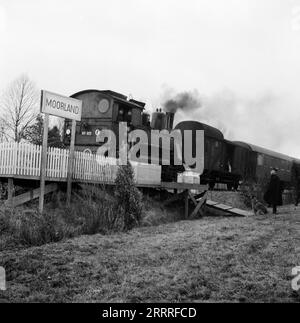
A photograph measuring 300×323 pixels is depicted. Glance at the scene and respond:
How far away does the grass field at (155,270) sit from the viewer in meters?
4.77

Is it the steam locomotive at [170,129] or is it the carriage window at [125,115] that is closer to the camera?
the steam locomotive at [170,129]

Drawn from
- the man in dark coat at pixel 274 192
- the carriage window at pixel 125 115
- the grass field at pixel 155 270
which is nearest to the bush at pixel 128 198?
the grass field at pixel 155 270

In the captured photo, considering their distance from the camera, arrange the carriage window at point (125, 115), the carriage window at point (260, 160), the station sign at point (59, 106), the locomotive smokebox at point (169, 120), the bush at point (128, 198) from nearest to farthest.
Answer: the station sign at point (59, 106), the bush at point (128, 198), the carriage window at point (125, 115), the locomotive smokebox at point (169, 120), the carriage window at point (260, 160)

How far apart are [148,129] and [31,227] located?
395 inches

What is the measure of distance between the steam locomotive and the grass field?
27.6 feet

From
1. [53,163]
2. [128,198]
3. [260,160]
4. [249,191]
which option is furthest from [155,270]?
[260,160]

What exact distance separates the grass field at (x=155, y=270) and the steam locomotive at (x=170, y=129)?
8.41 m

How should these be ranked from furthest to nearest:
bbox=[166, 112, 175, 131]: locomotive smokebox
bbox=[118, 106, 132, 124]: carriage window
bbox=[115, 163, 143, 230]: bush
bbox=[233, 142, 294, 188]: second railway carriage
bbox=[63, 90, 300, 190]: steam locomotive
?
bbox=[233, 142, 294, 188]: second railway carriage, bbox=[166, 112, 175, 131]: locomotive smokebox, bbox=[118, 106, 132, 124]: carriage window, bbox=[63, 90, 300, 190]: steam locomotive, bbox=[115, 163, 143, 230]: bush

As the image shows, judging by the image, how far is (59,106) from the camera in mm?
11219

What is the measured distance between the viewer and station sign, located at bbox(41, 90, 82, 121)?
10.8m

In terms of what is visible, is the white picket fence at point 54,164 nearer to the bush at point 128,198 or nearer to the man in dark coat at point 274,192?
the bush at point 128,198

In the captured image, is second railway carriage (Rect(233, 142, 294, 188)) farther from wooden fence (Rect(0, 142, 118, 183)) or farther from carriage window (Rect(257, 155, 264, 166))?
wooden fence (Rect(0, 142, 118, 183))

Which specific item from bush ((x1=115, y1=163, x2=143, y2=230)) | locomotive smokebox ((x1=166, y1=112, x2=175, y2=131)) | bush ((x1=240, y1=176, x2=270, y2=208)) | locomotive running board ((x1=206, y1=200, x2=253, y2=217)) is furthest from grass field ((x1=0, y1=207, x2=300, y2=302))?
locomotive smokebox ((x1=166, y1=112, x2=175, y2=131))

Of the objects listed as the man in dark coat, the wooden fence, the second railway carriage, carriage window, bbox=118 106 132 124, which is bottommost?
the man in dark coat
